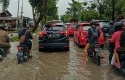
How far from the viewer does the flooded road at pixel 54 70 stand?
1034 centimetres

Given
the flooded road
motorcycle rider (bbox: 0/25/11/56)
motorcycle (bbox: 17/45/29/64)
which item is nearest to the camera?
the flooded road

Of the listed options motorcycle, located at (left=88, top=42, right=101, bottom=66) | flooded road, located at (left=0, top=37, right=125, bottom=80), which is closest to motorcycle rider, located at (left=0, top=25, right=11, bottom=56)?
flooded road, located at (left=0, top=37, right=125, bottom=80)

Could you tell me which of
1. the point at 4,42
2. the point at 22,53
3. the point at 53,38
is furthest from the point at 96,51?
the point at 53,38

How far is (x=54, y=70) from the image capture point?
38.4 feet

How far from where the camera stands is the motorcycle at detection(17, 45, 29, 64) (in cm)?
1325

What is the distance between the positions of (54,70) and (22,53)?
213 cm

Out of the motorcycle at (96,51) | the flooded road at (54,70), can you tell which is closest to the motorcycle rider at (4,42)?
the flooded road at (54,70)

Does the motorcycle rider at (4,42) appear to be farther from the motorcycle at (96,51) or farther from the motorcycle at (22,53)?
the motorcycle at (96,51)

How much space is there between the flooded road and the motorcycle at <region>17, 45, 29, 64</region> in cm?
21

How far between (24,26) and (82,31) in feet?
18.6

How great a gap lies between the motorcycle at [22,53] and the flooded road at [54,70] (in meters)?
0.21

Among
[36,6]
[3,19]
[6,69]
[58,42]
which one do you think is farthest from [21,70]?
[3,19]

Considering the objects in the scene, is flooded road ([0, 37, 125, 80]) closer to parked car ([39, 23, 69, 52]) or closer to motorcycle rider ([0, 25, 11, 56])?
A: motorcycle rider ([0, 25, 11, 56])

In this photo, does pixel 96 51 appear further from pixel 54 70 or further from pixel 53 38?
pixel 53 38
